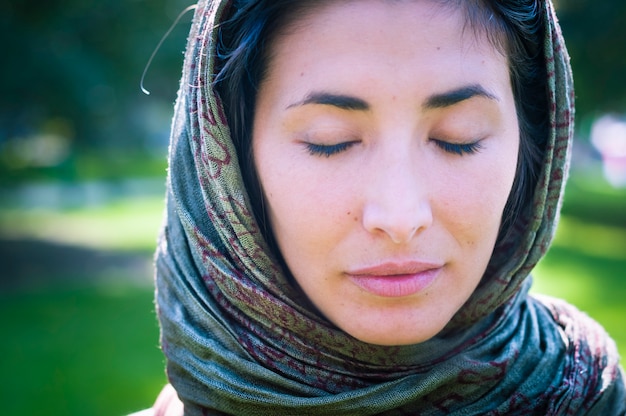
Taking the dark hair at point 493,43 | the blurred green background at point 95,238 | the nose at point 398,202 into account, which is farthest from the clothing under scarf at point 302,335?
the blurred green background at point 95,238

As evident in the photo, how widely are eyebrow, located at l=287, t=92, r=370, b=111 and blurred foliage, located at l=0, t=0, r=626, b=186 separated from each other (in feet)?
25.3

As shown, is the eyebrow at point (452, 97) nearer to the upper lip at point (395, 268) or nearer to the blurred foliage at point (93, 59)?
the upper lip at point (395, 268)

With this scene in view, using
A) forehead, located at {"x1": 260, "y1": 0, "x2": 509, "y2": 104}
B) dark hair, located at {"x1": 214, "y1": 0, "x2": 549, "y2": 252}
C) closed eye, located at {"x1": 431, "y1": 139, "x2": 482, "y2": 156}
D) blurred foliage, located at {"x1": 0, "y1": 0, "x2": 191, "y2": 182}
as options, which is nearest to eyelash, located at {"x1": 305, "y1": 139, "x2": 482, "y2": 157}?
closed eye, located at {"x1": 431, "y1": 139, "x2": 482, "y2": 156}

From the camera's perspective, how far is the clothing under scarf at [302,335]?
1840 millimetres

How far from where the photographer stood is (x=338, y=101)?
163 centimetres

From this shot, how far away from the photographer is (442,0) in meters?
1.67

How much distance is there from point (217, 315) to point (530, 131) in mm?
1040

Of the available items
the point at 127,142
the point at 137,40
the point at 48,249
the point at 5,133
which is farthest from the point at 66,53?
the point at 127,142

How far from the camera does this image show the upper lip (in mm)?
1623

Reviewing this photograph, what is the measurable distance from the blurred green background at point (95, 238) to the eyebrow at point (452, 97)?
476 cm

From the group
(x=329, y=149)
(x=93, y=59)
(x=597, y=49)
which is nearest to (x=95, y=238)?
(x=93, y=59)

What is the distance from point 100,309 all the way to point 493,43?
25.6 feet

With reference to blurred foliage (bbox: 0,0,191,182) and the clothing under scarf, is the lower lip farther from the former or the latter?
blurred foliage (bbox: 0,0,191,182)

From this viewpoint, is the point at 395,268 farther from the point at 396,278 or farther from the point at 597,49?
the point at 597,49
